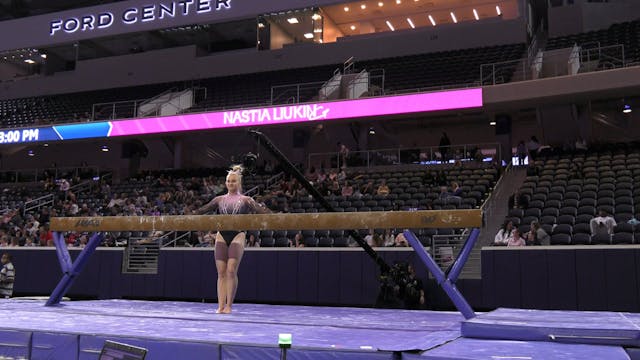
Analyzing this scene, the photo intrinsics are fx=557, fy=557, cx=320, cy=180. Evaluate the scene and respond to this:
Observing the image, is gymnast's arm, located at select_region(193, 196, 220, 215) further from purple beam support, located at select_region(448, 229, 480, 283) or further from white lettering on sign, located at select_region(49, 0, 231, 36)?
white lettering on sign, located at select_region(49, 0, 231, 36)

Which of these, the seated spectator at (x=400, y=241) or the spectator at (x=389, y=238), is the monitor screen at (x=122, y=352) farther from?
the spectator at (x=389, y=238)

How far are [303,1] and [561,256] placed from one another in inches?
619

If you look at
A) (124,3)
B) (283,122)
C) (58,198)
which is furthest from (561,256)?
(124,3)

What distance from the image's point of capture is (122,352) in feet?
11.5

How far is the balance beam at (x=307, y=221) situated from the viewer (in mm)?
5336

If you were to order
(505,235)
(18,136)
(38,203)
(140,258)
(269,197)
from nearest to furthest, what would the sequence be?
(505,235), (140,258), (269,197), (38,203), (18,136)

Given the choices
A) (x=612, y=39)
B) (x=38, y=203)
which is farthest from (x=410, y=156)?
(x=38, y=203)

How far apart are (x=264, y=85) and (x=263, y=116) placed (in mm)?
4777

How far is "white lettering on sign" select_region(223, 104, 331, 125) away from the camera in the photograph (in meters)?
18.3

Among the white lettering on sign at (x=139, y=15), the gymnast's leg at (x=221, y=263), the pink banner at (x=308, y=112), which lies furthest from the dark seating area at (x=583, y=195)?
the white lettering on sign at (x=139, y=15)

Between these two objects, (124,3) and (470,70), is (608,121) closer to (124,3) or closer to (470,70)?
(470,70)

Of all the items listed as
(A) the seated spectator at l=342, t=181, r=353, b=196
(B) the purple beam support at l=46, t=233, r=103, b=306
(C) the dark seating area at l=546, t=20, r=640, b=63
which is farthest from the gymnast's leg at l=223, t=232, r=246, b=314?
(C) the dark seating area at l=546, t=20, r=640, b=63

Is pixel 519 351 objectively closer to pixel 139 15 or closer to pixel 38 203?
pixel 38 203

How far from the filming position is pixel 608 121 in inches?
787
